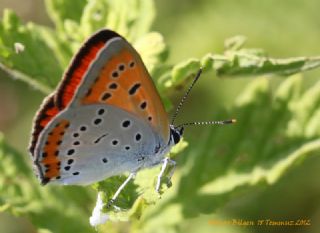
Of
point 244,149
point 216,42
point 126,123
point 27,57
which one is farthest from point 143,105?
point 216,42

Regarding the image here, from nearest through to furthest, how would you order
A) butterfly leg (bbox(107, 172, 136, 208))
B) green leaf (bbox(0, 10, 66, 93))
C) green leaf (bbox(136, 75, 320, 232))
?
butterfly leg (bbox(107, 172, 136, 208)) → green leaf (bbox(0, 10, 66, 93)) → green leaf (bbox(136, 75, 320, 232))

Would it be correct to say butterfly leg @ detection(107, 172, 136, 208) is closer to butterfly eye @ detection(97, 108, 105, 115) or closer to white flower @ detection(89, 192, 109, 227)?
white flower @ detection(89, 192, 109, 227)

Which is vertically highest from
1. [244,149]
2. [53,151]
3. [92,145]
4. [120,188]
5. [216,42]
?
[216,42]

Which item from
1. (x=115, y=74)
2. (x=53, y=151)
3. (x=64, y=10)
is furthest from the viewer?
(x=64, y=10)

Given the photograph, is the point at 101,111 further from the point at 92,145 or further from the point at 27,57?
the point at 27,57

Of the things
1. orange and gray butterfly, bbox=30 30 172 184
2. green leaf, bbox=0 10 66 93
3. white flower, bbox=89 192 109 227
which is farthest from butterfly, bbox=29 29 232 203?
green leaf, bbox=0 10 66 93

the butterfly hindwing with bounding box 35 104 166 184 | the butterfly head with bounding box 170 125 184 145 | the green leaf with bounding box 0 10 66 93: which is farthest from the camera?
the butterfly head with bounding box 170 125 184 145

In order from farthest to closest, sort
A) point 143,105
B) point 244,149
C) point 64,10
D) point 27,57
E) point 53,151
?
1. point 244,149
2. point 64,10
3. point 27,57
4. point 143,105
5. point 53,151

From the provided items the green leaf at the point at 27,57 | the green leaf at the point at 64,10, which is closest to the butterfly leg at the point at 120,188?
the green leaf at the point at 27,57
